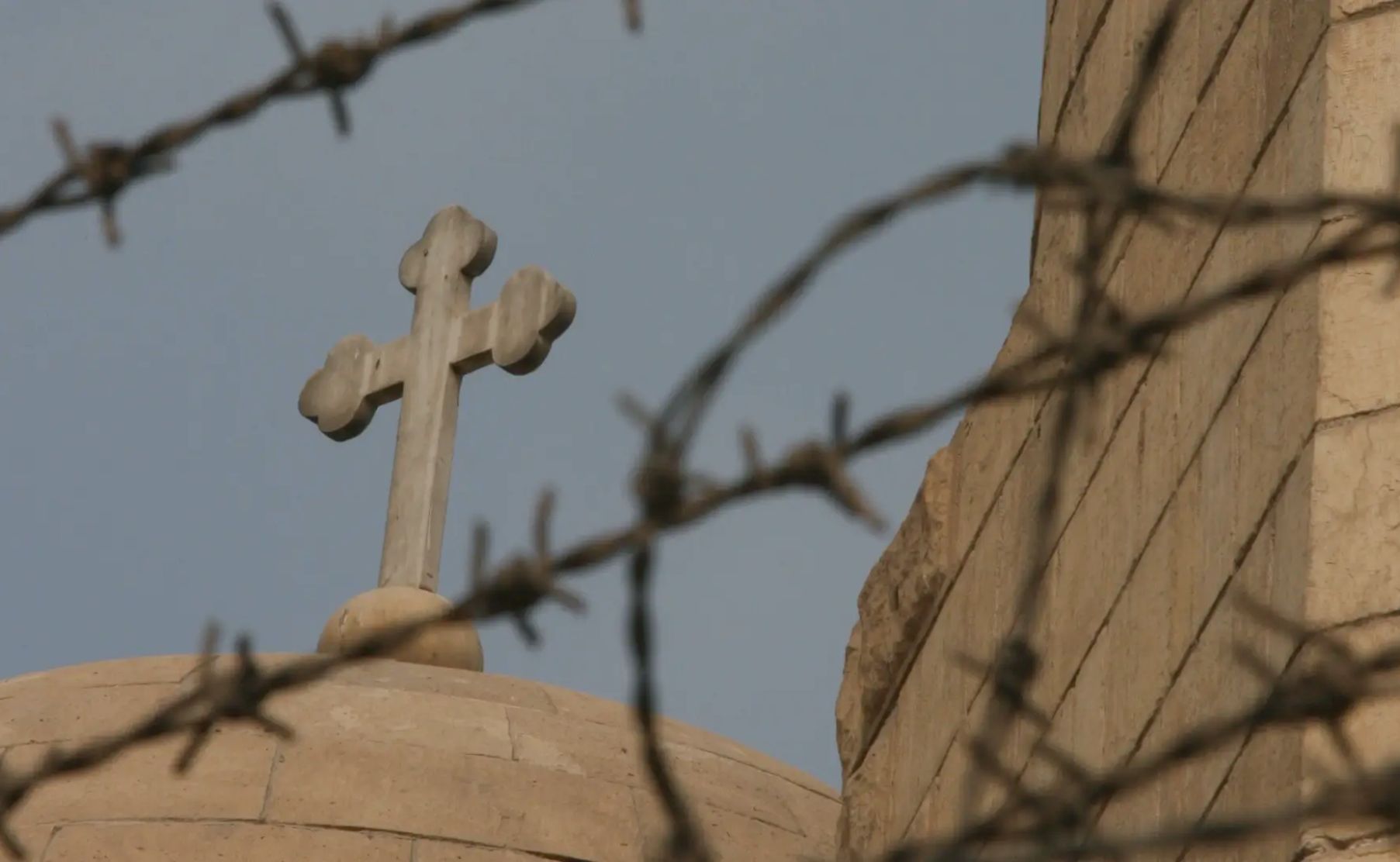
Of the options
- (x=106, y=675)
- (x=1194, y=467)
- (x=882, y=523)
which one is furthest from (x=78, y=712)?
(x=882, y=523)

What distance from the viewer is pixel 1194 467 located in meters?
4.04

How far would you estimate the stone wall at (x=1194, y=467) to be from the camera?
3574 millimetres

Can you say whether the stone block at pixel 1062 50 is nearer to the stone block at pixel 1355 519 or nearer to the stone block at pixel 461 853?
the stone block at pixel 1355 519

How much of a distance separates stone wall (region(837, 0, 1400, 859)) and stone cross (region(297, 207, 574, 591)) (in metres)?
3.76

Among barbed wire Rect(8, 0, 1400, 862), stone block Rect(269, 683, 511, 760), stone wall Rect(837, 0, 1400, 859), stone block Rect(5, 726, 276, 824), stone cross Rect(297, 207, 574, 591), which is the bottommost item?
barbed wire Rect(8, 0, 1400, 862)

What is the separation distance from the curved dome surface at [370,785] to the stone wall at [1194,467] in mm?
3170

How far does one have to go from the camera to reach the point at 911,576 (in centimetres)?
532

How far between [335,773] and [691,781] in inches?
41.8

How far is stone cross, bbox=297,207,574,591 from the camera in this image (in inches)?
351

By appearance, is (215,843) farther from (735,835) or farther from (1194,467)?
(1194,467)

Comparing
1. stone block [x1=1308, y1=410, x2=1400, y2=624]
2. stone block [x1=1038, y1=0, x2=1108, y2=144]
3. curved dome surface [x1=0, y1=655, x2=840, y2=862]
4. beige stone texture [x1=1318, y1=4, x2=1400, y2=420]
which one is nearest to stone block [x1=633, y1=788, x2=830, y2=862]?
curved dome surface [x1=0, y1=655, x2=840, y2=862]

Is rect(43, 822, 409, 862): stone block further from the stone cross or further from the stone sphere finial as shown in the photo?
the stone cross

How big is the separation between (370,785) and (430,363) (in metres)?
1.54

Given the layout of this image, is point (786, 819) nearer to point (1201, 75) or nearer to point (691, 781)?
point (691, 781)
